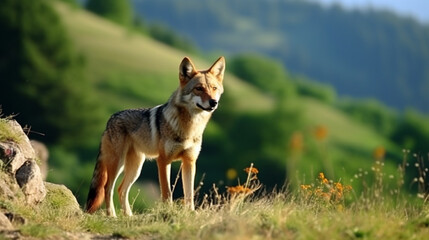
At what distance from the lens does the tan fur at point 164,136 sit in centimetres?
1329

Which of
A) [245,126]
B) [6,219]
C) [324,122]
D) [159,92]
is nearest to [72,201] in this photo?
[6,219]

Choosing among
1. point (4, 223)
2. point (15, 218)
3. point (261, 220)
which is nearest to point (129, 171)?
point (15, 218)

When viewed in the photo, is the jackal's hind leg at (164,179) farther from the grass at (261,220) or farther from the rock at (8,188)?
the rock at (8,188)

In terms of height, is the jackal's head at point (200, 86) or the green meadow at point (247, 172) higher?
the jackal's head at point (200, 86)

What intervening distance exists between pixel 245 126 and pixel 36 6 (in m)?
28.4

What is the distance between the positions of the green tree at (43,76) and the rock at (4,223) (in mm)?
67495

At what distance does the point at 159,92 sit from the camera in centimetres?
10812

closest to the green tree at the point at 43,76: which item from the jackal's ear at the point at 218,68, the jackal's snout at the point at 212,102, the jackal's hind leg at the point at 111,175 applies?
the jackal's hind leg at the point at 111,175

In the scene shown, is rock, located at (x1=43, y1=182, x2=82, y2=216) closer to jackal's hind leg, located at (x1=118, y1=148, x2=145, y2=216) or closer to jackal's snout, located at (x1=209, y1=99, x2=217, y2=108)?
jackal's hind leg, located at (x1=118, y1=148, x2=145, y2=216)

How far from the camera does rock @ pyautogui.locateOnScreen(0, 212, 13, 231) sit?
995 cm

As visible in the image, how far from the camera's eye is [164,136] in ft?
44.2

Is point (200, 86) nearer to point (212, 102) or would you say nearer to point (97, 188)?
point (212, 102)

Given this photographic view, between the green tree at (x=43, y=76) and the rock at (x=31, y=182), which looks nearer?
the rock at (x=31, y=182)

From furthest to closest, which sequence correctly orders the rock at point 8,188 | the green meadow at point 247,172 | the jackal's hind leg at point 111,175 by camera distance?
the jackal's hind leg at point 111,175, the rock at point 8,188, the green meadow at point 247,172
